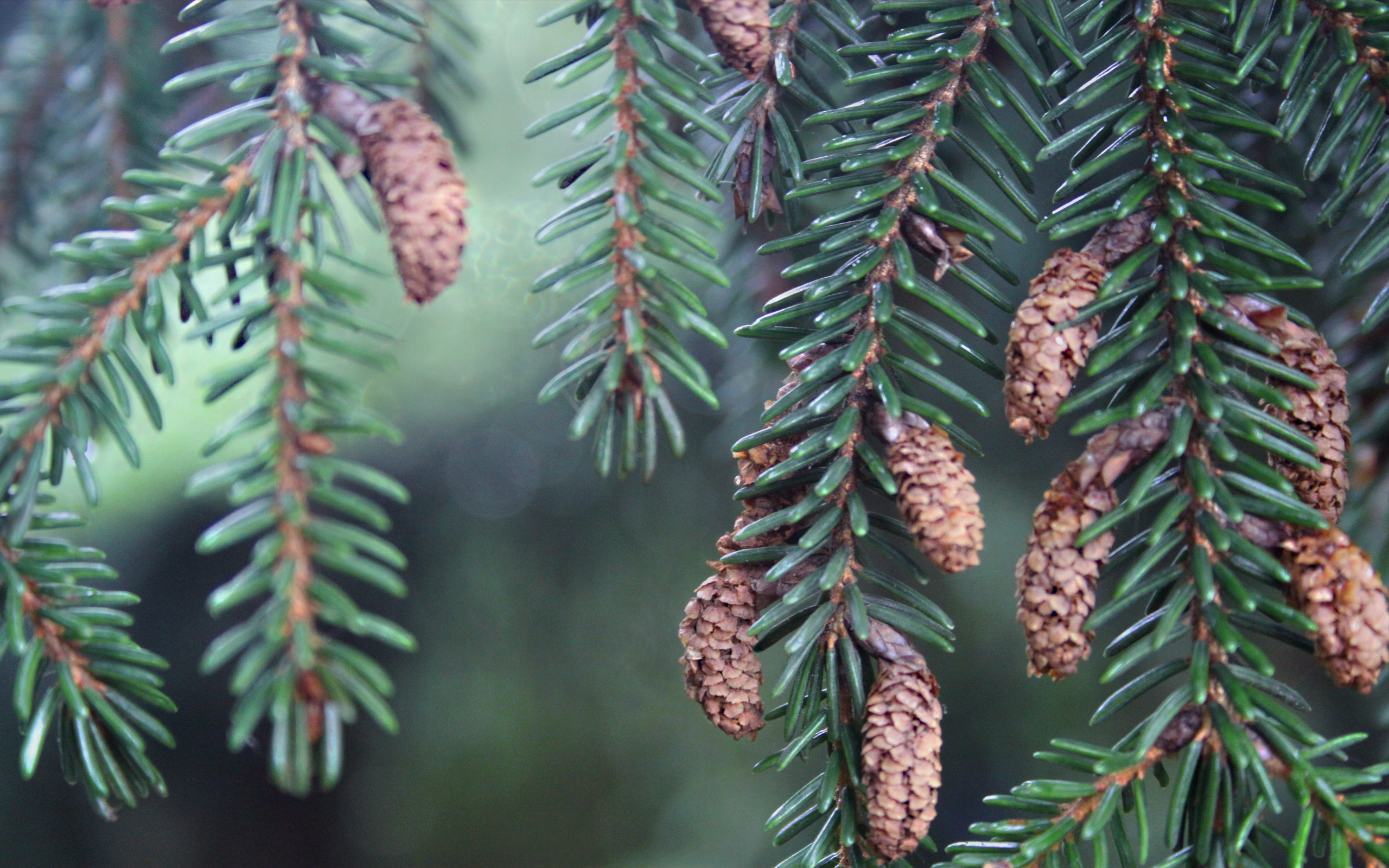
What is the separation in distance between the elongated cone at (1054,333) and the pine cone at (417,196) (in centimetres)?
20

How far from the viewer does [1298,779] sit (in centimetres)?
30

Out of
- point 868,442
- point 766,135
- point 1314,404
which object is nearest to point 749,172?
point 766,135

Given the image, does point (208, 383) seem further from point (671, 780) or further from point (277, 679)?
point (671, 780)

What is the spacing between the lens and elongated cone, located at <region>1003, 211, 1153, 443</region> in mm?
314

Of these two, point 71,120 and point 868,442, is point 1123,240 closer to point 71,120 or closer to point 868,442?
point 868,442

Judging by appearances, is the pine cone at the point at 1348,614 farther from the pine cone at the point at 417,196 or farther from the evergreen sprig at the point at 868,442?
the pine cone at the point at 417,196

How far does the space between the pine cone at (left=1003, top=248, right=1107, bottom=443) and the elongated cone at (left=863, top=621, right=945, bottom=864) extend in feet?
0.35

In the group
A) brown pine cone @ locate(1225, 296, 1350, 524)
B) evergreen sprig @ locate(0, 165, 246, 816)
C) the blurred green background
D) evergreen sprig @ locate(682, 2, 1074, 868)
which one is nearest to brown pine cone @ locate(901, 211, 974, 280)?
evergreen sprig @ locate(682, 2, 1074, 868)

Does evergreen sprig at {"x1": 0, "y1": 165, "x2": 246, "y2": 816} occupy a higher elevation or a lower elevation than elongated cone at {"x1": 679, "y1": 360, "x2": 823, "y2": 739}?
higher

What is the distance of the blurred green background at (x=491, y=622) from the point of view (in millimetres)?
834

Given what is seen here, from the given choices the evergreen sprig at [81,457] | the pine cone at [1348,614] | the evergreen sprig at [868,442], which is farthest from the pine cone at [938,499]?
the evergreen sprig at [81,457]

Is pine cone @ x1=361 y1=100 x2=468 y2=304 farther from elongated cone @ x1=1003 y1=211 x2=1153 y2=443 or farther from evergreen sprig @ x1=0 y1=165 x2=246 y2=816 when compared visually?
elongated cone @ x1=1003 y1=211 x2=1153 y2=443

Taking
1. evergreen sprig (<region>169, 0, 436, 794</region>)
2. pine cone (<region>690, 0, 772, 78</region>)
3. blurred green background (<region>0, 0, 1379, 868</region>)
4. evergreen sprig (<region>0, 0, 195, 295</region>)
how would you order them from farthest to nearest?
blurred green background (<region>0, 0, 1379, 868</region>) → evergreen sprig (<region>0, 0, 195, 295</region>) → pine cone (<region>690, 0, 772, 78</region>) → evergreen sprig (<region>169, 0, 436, 794</region>)

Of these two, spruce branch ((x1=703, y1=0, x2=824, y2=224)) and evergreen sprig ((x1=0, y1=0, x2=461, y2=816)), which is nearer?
evergreen sprig ((x1=0, y1=0, x2=461, y2=816))
